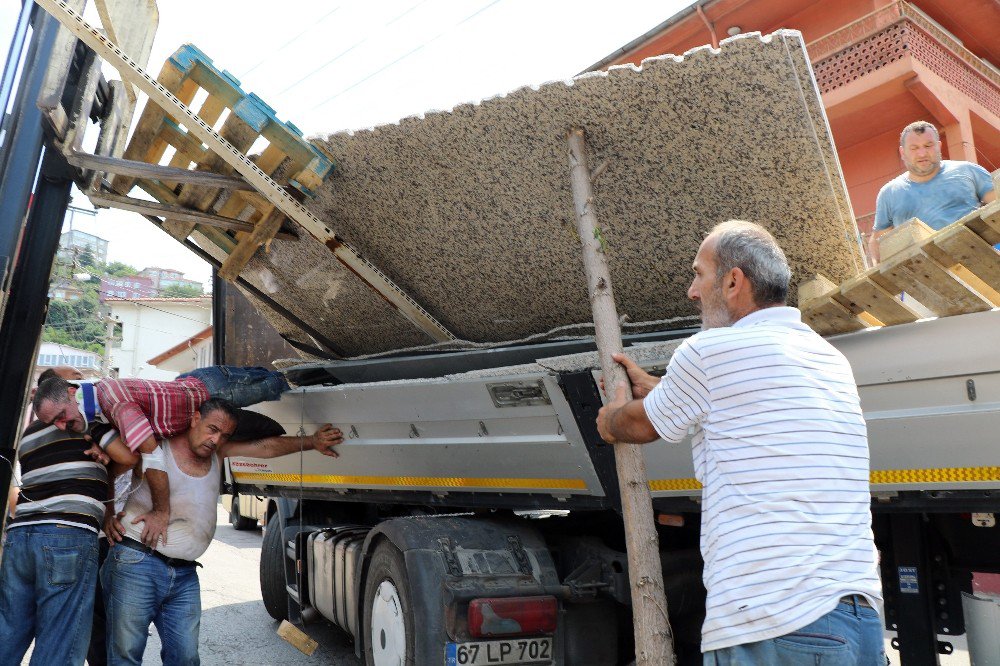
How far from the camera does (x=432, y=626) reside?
3.57 meters

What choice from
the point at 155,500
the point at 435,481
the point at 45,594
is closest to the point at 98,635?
the point at 45,594

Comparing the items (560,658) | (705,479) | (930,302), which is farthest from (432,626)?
(930,302)

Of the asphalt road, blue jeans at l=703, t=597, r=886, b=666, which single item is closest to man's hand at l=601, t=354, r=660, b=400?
blue jeans at l=703, t=597, r=886, b=666

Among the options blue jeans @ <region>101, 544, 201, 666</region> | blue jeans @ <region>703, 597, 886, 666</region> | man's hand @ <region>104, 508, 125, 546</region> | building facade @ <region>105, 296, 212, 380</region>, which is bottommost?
blue jeans @ <region>101, 544, 201, 666</region>

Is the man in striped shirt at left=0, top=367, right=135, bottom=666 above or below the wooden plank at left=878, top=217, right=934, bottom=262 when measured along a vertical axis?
below

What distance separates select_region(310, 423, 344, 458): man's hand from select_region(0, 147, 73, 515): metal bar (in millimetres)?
1594

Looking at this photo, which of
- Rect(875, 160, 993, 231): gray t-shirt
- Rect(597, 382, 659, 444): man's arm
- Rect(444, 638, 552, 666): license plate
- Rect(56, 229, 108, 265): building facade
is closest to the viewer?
Rect(597, 382, 659, 444): man's arm

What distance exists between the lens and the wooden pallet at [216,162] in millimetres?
3537

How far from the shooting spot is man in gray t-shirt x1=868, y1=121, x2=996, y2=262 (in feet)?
14.6

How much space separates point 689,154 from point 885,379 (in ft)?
3.52

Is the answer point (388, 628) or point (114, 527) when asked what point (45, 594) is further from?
point (388, 628)

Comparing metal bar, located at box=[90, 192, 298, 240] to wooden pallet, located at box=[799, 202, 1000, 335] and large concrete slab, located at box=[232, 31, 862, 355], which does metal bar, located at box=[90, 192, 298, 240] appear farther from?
wooden pallet, located at box=[799, 202, 1000, 335]

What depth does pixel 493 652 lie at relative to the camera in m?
3.53

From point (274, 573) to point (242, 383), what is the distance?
2.63 metres
